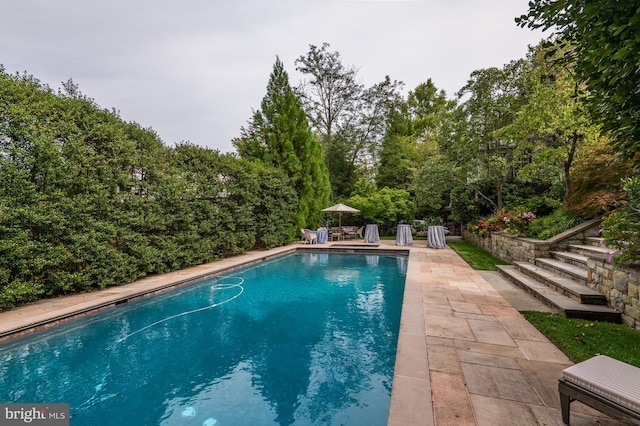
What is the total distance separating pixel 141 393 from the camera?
2.73 metres

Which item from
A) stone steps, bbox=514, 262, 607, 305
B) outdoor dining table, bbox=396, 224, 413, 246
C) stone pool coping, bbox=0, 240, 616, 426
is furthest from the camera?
outdoor dining table, bbox=396, 224, 413, 246

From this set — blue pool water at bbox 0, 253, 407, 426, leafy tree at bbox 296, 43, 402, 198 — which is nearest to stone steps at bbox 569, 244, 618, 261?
blue pool water at bbox 0, 253, 407, 426

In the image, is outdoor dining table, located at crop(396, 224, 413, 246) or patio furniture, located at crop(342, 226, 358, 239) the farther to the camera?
patio furniture, located at crop(342, 226, 358, 239)

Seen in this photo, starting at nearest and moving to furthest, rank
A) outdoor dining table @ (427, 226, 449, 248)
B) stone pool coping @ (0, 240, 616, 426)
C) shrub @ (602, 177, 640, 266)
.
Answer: stone pool coping @ (0, 240, 616, 426), shrub @ (602, 177, 640, 266), outdoor dining table @ (427, 226, 449, 248)

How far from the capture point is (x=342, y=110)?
65.7 ft

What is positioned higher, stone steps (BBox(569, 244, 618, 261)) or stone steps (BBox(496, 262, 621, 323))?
stone steps (BBox(569, 244, 618, 261))

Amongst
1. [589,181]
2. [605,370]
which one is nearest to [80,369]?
[605,370]

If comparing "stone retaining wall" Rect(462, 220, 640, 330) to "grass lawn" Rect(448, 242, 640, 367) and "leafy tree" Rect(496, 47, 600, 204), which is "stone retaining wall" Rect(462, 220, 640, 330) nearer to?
"grass lawn" Rect(448, 242, 640, 367)

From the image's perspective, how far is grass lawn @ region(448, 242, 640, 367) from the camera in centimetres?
256

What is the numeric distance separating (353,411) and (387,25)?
8.81 m

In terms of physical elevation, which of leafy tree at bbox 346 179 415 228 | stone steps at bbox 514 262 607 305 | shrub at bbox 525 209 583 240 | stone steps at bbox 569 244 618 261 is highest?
leafy tree at bbox 346 179 415 228

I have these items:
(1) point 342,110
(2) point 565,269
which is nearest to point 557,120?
(2) point 565,269

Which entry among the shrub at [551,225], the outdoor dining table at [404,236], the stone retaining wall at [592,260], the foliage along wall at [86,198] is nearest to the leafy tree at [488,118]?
the stone retaining wall at [592,260]

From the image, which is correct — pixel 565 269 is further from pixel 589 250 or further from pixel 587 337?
pixel 587 337
